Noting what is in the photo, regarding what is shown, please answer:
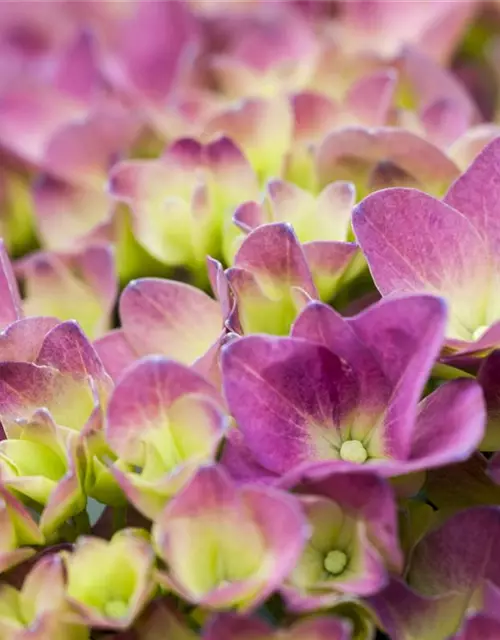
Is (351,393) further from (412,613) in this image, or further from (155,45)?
(155,45)

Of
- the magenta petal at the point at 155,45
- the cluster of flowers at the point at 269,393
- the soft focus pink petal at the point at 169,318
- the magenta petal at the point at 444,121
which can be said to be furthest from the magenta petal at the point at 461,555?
the magenta petal at the point at 155,45

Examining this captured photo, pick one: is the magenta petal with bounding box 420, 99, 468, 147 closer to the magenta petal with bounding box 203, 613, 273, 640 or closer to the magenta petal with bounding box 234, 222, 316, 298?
the magenta petal with bounding box 234, 222, 316, 298

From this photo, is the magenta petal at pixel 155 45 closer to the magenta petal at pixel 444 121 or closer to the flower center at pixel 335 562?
the magenta petal at pixel 444 121

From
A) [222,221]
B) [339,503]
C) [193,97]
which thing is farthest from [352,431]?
[193,97]

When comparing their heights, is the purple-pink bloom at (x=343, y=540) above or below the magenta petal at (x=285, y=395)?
below

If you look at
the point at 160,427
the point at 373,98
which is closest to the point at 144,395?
the point at 160,427

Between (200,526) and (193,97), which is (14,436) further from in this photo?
(193,97)

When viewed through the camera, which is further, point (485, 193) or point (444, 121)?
point (444, 121)
